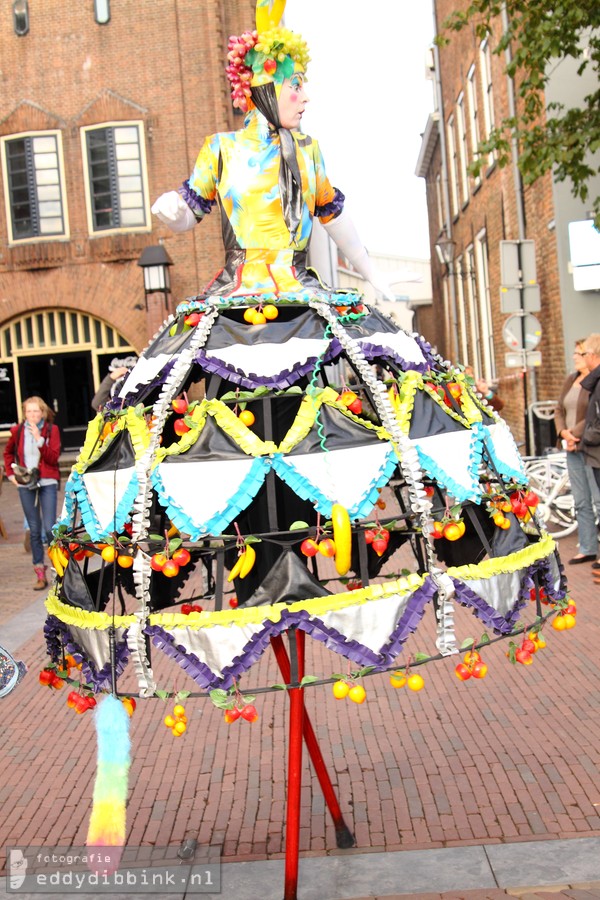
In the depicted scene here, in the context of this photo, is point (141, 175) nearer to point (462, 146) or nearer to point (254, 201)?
point (462, 146)

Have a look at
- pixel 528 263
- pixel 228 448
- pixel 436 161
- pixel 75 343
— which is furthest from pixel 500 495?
pixel 436 161

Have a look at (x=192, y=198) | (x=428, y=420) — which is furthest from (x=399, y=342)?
(x=192, y=198)

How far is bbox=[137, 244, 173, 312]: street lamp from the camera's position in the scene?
20.2 meters

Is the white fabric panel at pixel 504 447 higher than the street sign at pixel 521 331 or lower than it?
lower

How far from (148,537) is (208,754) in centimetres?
233

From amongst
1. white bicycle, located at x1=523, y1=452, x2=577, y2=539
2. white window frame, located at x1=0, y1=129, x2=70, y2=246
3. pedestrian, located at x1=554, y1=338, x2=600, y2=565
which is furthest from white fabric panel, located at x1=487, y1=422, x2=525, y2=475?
white window frame, located at x1=0, y1=129, x2=70, y2=246

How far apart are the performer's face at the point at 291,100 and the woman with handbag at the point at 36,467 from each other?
22.0ft

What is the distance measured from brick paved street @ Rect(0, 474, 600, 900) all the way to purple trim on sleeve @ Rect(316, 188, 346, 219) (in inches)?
95.9

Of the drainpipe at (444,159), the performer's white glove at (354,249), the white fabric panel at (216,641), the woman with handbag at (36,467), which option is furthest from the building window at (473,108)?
the white fabric panel at (216,641)

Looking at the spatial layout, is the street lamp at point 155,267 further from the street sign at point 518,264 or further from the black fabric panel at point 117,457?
the black fabric panel at point 117,457

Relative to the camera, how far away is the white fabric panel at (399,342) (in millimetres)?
3295

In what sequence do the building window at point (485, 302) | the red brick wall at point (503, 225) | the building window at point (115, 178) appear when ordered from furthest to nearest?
1. the building window at point (485, 302)
2. the building window at point (115, 178)
3. the red brick wall at point (503, 225)

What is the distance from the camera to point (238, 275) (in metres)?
3.64

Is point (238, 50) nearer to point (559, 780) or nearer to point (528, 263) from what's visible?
point (559, 780)
